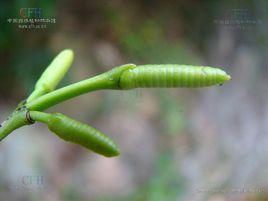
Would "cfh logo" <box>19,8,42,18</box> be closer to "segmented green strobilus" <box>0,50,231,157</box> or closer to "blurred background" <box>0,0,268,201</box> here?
"blurred background" <box>0,0,268,201</box>

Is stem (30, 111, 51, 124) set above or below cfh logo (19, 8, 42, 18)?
below

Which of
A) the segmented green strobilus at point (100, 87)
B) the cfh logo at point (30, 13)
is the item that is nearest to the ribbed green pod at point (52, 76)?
the segmented green strobilus at point (100, 87)

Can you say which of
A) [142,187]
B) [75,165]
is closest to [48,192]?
[75,165]

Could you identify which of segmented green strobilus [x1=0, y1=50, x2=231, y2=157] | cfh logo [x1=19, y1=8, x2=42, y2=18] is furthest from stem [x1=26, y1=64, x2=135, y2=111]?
cfh logo [x1=19, y1=8, x2=42, y2=18]

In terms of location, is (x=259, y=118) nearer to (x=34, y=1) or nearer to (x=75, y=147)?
(x=75, y=147)

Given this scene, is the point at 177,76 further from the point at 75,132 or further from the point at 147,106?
the point at 147,106

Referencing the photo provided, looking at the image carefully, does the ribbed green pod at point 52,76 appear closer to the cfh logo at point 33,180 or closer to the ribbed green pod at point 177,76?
the ribbed green pod at point 177,76

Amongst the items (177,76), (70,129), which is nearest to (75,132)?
(70,129)
